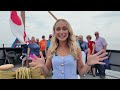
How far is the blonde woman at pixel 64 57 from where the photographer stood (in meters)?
1.88

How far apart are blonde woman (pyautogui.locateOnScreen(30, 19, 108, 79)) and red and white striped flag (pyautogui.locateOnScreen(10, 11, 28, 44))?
20.5ft

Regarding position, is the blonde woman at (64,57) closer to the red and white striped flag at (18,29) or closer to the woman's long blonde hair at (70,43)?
the woman's long blonde hair at (70,43)

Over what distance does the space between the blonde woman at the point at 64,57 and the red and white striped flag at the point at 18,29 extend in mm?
6235

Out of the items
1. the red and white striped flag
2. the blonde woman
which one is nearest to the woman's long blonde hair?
the blonde woman

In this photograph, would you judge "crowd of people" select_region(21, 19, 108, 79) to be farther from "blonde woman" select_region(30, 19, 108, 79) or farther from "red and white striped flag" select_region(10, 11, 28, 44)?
"red and white striped flag" select_region(10, 11, 28, 44)

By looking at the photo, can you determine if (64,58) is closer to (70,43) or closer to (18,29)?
(70,43)

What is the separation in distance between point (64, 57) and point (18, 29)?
6.94 metres

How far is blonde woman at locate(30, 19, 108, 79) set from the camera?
188 cm

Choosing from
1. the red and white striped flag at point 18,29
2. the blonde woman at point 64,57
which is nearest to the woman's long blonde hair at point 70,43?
the blonde woman at point 64,57

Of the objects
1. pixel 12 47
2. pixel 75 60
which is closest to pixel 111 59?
pixel 12 47

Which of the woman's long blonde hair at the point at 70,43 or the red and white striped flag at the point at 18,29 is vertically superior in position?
the red and white striped flag at the point at 18,29

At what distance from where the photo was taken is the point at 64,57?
1895 millimetres
